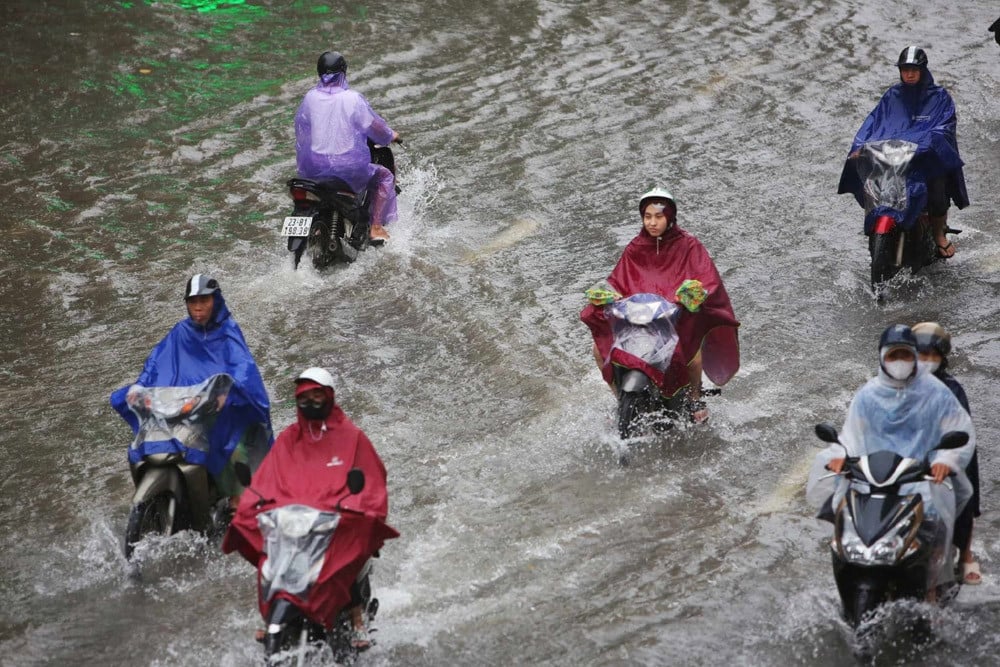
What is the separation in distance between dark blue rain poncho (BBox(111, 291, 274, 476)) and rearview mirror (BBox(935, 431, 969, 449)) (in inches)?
152

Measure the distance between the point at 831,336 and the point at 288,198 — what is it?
20.3ft

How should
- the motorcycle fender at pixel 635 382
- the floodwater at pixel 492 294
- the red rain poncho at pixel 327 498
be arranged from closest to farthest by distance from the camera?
the red rain poncho at pixel 327 498 < the floodwater at pixel 492 294 < the motorcycle fender at pixel 635 382

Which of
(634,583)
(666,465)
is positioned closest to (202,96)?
(666,465)

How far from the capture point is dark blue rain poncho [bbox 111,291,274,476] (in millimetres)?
7910

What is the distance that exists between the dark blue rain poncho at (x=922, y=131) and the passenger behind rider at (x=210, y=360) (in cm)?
589

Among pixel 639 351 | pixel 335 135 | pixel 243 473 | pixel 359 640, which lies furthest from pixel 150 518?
pixel 335 135

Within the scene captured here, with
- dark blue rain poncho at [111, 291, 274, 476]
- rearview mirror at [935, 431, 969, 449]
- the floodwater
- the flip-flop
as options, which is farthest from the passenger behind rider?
the flip-flop

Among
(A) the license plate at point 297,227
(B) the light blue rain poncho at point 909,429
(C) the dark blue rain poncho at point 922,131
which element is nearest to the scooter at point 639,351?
(B) the light blue rain poncho at point 909,429

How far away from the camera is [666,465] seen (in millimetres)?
8875

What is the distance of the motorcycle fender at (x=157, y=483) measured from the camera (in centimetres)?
762

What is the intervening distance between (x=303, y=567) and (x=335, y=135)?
22.1 ft

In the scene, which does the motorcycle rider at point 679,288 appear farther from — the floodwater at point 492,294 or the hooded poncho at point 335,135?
the hooded poncho at point 335,135

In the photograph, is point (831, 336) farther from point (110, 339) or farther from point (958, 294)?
point (110, 339)

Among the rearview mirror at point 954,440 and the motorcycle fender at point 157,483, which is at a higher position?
the rearview mirror at point 954,440
